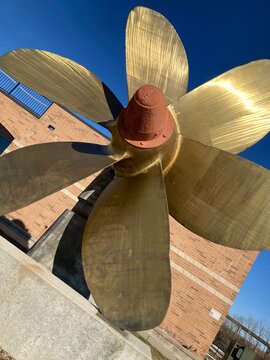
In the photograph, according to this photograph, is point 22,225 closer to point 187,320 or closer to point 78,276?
point 187,320

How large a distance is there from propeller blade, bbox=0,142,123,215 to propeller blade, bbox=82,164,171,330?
41 cm

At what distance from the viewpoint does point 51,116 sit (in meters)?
14.0

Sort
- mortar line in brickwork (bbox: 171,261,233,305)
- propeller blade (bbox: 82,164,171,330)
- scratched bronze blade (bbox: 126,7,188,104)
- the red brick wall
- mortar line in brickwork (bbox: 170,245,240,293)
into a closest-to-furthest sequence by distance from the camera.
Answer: propeller blade (bbox: 82,164,171,330)
scratched bronze blade (bbox: 126,7,188,104)
the red brick wall
mortar line in brickwork (bbox: 171,261,233,305)
mortar line in brickwork (bbox: 170,245,240,293)

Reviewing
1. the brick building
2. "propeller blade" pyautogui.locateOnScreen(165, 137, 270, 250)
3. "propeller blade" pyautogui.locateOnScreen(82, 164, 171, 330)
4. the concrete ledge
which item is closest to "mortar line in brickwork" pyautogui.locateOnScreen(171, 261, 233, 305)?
the brick building

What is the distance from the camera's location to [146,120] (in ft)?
8.97

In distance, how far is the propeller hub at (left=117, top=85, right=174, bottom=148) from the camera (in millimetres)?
2660

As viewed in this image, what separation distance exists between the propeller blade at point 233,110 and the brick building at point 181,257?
8649mm

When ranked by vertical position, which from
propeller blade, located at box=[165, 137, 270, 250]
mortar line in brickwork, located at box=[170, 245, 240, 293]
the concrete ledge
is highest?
mortar line in brickwork, located at box=[170, 245, 240, 293]

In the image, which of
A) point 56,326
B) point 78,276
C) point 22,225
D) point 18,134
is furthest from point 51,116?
point 56,326

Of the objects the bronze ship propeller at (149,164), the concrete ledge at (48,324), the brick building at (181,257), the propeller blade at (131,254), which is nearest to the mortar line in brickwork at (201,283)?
the brick building at (181,257)

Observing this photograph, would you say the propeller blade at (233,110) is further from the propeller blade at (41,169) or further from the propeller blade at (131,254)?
the propeller blade at (41,169)

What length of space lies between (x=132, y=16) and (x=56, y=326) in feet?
11.3

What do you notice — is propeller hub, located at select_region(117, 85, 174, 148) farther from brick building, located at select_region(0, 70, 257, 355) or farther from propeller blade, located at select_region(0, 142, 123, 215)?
brick building, located at select_region(0, 70, 257, 355)

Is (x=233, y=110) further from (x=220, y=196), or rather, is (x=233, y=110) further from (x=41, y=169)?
(x=41, y=169)
